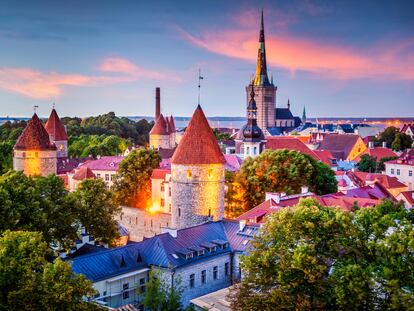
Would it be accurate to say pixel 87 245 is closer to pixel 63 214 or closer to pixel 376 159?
pixel 63 214

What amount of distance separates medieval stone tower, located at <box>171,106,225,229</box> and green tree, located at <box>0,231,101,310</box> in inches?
627

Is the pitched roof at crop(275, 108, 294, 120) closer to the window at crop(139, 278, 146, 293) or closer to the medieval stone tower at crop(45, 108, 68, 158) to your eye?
the medieval stone tower at crop(45, 108, 68, 158)

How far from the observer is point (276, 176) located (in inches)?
1800

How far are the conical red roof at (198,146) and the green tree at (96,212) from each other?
17.3ft

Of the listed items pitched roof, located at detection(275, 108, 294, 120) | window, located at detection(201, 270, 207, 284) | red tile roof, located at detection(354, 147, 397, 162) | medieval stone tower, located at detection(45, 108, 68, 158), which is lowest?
window, located at detection(201, 270, 207, 284)

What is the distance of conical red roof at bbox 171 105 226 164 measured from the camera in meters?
35.3

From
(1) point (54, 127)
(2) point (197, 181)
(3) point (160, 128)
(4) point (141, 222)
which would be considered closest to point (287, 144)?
(3) point (160, 128)

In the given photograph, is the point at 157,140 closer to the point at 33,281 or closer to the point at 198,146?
the point at 198,146

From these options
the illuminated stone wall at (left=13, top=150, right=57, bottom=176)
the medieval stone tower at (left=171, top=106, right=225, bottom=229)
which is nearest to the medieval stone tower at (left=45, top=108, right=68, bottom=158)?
the illuminated stone wall at (left=13, top=150, right=57, bottom=176)

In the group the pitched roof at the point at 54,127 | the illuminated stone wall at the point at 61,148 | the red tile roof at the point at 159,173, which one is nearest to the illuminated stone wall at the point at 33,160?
the red tile roof at the point at 159,173

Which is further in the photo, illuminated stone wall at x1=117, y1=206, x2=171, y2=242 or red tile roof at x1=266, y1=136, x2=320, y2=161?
red tile roof at x1=266, y1=136, x2=320, y2=161

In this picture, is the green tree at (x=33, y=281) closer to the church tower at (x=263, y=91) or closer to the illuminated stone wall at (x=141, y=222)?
the illuminated stone wall at (x=141, y=222)

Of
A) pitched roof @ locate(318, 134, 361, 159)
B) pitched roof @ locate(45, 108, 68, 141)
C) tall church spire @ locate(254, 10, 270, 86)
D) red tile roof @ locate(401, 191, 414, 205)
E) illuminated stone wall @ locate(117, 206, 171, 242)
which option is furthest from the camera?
tall church spire @ locate(254, 10, 270, 86)

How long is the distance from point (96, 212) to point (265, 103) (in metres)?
119
